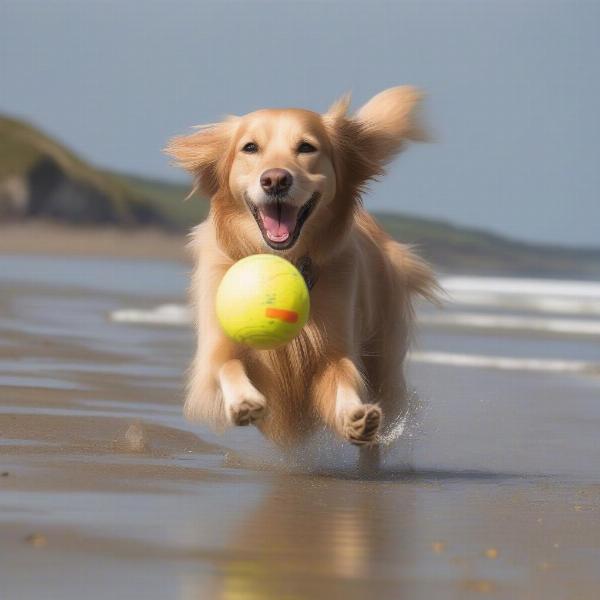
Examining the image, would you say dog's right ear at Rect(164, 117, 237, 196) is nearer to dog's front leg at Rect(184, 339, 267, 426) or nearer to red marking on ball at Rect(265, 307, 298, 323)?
dog's front leg at Rect(184, 339, 267, 426)

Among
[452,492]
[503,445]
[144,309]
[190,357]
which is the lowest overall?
[144,309]

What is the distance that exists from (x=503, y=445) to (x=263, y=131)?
6.47 feet

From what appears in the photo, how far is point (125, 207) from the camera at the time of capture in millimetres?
65625

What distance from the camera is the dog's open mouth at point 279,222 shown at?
5.64 metres

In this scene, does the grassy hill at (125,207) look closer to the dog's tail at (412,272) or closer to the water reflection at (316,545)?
the dog's tail at (412,272)

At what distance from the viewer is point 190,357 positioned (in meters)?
10.3

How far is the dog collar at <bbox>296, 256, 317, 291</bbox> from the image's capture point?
5.78 m

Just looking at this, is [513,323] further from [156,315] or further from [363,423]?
[363,423]

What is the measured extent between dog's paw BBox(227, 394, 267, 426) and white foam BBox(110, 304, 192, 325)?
24.6ft

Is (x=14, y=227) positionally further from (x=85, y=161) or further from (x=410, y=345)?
(x=410, y=345)

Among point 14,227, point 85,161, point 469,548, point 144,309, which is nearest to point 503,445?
point 469,548

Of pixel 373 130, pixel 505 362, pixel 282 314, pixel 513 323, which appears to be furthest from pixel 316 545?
pixel 513 323

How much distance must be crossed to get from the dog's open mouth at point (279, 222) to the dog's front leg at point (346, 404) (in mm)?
511

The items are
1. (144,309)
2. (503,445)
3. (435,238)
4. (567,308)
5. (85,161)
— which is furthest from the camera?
(85,161)
